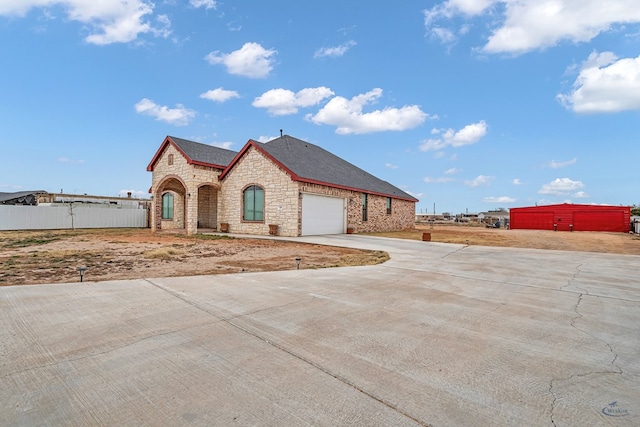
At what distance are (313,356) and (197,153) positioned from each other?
21.8m

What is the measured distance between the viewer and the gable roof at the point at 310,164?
19.3 m

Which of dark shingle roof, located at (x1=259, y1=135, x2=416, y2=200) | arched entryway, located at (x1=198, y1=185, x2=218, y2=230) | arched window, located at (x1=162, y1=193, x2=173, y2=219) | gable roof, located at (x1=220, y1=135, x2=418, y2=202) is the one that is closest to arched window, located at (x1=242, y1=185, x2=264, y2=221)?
gable roof, located at (x1=220, y1=135, x2=418, y2=202)

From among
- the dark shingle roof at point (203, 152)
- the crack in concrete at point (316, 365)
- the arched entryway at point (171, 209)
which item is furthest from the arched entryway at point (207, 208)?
the crack in concrete at point (316, 365)

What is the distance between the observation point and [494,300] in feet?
17.9

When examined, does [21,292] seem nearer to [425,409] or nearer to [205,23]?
[425,409]

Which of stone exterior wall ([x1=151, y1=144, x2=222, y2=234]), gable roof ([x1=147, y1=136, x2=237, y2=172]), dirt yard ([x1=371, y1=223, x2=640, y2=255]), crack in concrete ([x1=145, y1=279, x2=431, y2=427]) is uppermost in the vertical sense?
gable roof ([x1=147, y1=136, x2=237, y2=172])

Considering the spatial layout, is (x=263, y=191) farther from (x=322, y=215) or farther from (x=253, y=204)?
(x=322, y=215)

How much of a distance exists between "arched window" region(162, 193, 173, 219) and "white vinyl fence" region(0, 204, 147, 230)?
6936 mm

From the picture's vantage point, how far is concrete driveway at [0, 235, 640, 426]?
228 centimetres

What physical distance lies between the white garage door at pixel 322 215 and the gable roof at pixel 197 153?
25.7 feet

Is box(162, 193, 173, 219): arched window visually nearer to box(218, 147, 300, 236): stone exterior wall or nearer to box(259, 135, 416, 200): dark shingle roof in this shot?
box(218, 147, 300, 236): stone exterior wall

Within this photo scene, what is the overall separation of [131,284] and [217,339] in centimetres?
347

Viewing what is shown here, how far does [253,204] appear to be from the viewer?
20.5 m

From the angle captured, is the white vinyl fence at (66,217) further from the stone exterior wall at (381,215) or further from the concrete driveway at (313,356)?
the concrete driveway at (313,356)
